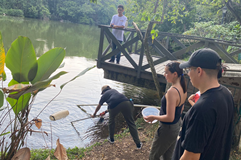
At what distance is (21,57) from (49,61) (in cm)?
26

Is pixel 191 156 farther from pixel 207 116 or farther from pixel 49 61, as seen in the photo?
pixel 49 61

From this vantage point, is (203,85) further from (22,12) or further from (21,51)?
(22,12)

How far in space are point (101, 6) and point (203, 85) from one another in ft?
221

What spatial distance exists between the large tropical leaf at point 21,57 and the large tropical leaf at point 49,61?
0.27 ft

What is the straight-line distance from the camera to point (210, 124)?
1397 millimetres

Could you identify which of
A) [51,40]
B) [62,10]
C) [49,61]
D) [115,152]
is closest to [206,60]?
[49,61]

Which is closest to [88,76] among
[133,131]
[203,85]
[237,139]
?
[133,131]

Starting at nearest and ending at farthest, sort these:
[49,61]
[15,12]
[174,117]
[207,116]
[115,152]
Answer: [207,116]
[49,61]
[174,117]
[115,152]
[15,12]

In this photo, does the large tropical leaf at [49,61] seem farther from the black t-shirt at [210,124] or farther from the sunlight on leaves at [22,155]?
the black t-shirt at [210,124]

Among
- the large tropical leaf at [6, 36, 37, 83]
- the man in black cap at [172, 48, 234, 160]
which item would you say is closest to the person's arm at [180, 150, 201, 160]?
the man in black cap at [172, 48, 234, 160]

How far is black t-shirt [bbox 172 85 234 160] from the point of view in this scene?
1396mm

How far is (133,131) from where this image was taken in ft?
→ 13.9

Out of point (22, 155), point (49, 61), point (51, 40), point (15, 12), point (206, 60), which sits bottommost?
point (51, 40)

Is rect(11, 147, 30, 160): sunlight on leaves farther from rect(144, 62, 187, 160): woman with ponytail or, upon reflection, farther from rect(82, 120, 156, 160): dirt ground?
rect(82, 120, 156, 160): dirt ground
